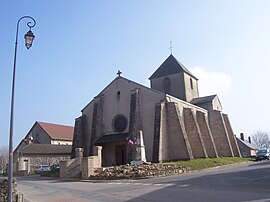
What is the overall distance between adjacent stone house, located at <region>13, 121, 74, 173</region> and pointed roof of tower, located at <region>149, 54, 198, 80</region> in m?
19.3

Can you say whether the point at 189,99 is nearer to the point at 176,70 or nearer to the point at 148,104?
the point at 176,70

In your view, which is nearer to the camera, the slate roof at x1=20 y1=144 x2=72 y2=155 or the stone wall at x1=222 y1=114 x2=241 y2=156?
the stone wall at x1=222 y1=114 x2=241 y2=156

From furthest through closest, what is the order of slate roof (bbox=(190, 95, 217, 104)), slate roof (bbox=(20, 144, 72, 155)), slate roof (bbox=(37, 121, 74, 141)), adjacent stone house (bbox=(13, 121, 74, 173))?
slate roof (bbox=(37, 121, 74, 141)) < slate roof (bbox=(190, 95, 217, 104)) < slate roof (bbox=(20, 144, 72, 155)) < adjacent stone house (bbox=(13, 121, 74, 173))

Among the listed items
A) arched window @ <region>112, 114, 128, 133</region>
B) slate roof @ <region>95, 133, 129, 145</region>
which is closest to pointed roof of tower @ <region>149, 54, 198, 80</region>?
arched window @ <region>112, 114, 128, 133</region>

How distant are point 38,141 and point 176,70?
98.3ft

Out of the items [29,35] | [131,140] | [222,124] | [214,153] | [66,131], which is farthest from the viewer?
[66,131]

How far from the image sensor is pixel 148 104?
32.3 metres

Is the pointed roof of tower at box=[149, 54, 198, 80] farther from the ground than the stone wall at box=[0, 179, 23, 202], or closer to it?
farther from the ground

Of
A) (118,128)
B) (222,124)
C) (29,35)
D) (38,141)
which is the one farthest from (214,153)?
(38,141)

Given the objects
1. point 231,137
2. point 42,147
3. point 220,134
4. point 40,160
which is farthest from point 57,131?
point 231,137

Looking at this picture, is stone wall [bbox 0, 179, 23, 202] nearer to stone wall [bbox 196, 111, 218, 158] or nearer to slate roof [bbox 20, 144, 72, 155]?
stone wall [bbox 196, 111, 218, 158]

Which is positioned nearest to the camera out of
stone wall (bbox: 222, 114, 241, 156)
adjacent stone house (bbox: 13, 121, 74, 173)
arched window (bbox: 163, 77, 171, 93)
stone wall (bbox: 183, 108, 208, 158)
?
stone wall (bbox: 183, 108, 208, 158)

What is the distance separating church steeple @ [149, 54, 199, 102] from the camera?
43.3 m

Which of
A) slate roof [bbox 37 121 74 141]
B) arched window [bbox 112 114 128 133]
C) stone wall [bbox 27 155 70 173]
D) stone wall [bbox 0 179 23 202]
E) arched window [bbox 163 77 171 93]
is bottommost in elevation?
stone wall [bbox 0 179 23 202]
